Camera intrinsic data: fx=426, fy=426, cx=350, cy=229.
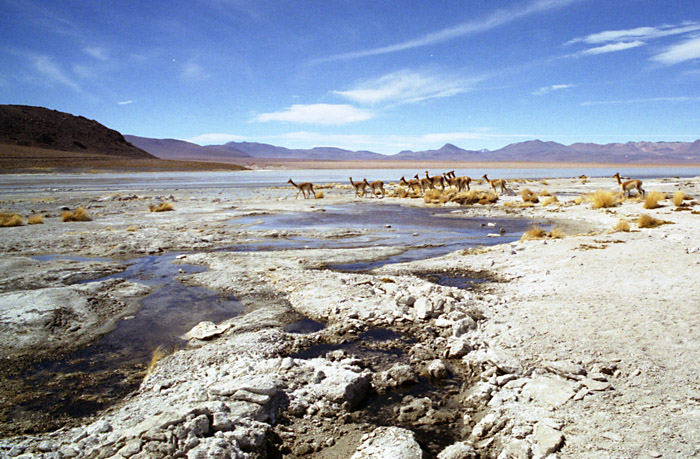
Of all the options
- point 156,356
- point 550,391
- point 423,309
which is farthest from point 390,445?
point 156,356

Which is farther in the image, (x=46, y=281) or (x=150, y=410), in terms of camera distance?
(x=46, y=281)

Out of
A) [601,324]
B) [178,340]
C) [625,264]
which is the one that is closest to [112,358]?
[178,340]

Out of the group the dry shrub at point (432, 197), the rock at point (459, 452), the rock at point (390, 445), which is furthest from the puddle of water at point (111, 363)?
the dry shrub at point (432, 197)

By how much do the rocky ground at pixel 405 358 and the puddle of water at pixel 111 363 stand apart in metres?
0.16

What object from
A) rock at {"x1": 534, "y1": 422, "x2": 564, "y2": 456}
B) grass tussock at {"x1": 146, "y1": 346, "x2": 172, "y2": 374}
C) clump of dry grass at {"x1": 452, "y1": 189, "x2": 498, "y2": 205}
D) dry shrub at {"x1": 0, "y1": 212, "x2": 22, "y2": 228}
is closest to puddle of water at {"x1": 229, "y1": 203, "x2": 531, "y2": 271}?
clump of dry grass at {"x1": 452, "y1": 189, "x2": 498, "y2": 205}

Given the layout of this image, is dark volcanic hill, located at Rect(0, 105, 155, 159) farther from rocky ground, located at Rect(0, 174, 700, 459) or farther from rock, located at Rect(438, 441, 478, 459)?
rock, located at Rect(438, 441, 478, 459)

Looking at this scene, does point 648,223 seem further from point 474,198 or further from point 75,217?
point 75,217

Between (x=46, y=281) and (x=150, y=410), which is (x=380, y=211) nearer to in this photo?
(x=46, y=281)

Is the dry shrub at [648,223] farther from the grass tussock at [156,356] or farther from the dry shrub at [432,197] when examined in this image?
the dry shrub at [432,197]

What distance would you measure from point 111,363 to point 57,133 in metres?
121

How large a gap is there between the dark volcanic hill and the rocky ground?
4228 inches

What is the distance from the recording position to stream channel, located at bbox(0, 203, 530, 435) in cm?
→ 411

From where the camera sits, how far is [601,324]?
511 cm

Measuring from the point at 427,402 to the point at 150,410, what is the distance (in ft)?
8.34
